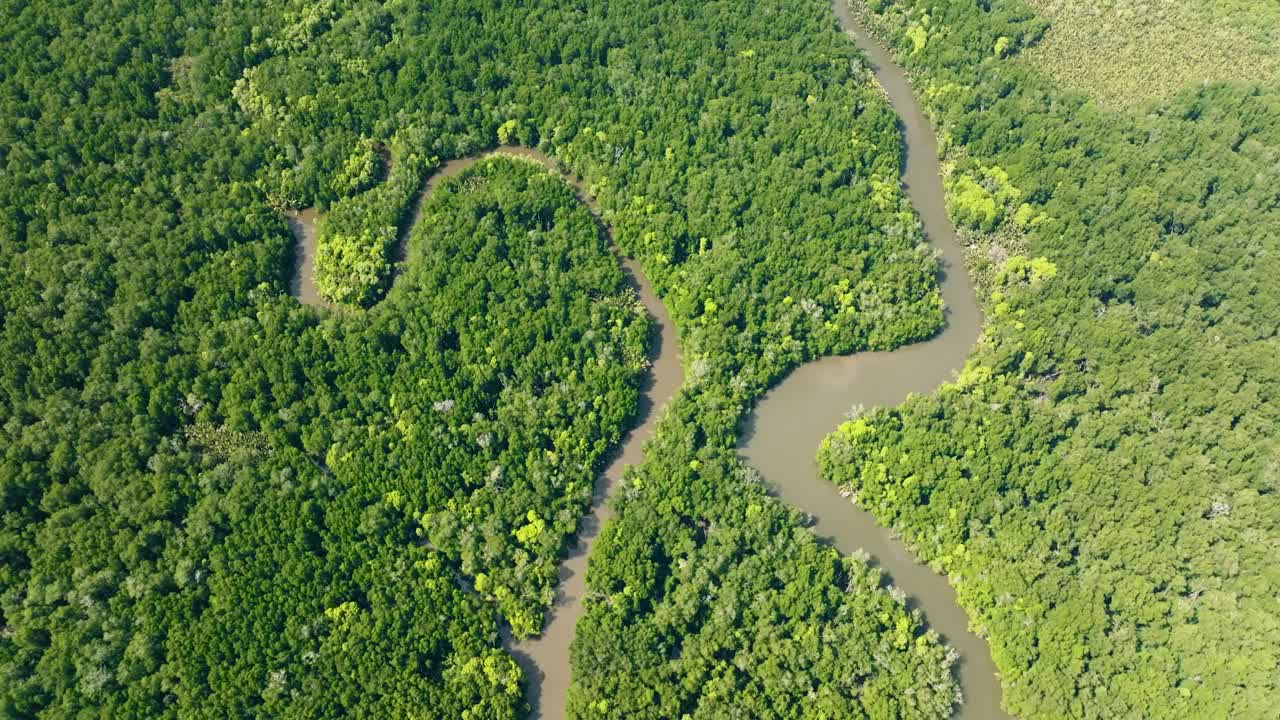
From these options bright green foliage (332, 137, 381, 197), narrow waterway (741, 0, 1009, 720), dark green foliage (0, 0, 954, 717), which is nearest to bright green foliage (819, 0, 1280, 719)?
narrow waterway (741, 0, 1009, 720)

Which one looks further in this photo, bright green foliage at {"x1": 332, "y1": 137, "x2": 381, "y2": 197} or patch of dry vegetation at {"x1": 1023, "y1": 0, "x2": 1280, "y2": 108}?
patch of dry vegetation at {"x1": 1023, "y1": 0, "x2": 1280, "y2": 108}

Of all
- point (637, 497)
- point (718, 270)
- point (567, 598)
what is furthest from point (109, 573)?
point (718, 270)

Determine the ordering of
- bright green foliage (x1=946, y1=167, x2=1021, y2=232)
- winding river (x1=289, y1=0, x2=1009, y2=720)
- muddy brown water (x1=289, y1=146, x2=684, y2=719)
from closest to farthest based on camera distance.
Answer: muddy brown water (x1=289, y1=146, x2=684, y2=719)
winding river (x1=289, y1=0, x2=1009, y2=720)
bright green foliage (x1=946, y1=167, x2=1021, y2=232)

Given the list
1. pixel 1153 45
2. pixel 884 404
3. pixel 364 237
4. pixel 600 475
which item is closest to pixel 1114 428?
pixel 884 404

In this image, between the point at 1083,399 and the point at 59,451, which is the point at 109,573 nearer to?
the point at 59,451

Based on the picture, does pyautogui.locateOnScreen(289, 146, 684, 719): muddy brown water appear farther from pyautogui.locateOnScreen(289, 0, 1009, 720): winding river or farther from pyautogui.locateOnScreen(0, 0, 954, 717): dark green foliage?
pyautogui.locateOnScreen(0, 0, 954, 717): dark green foliage

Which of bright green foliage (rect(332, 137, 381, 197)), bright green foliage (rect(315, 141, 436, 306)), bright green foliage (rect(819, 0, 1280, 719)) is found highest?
bright green foliage (rect(332, 137, 381, 197))
